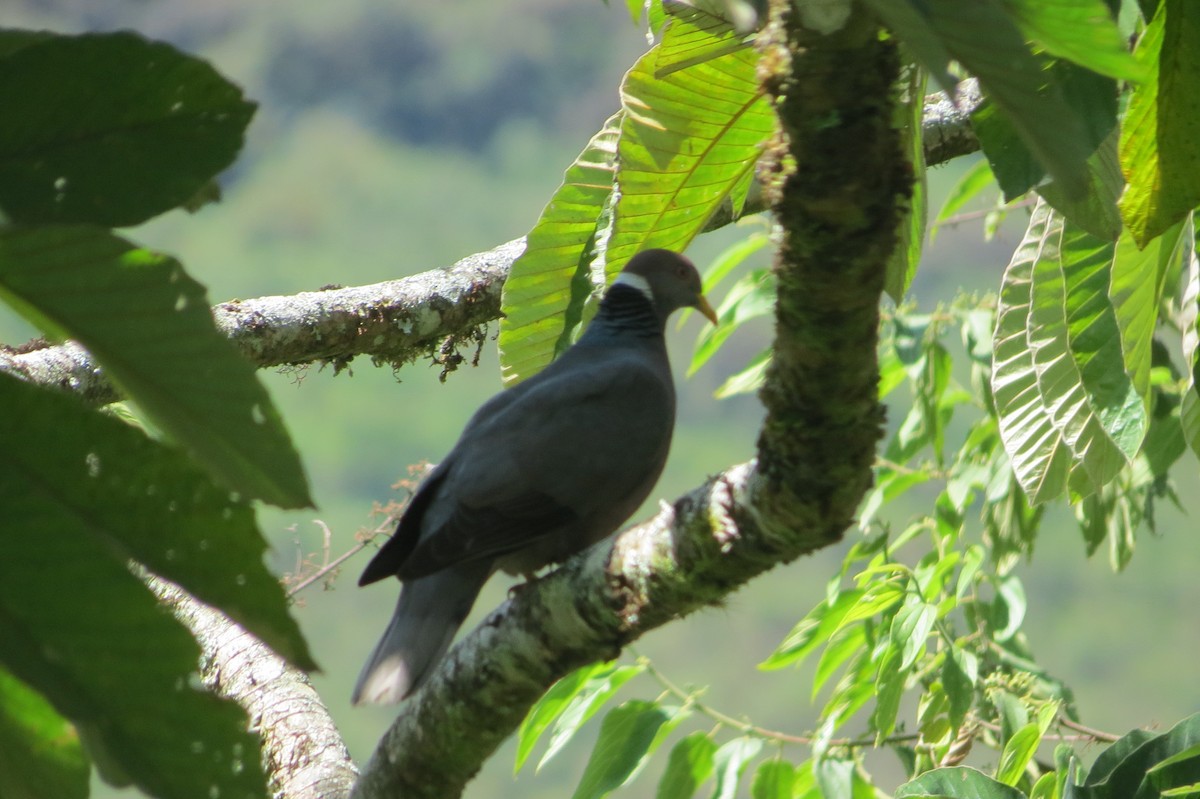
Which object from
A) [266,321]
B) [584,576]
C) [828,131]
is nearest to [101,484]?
[828,131]

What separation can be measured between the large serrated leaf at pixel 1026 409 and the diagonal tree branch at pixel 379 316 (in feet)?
2.39

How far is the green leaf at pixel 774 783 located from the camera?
264cm

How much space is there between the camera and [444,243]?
26.3 metres

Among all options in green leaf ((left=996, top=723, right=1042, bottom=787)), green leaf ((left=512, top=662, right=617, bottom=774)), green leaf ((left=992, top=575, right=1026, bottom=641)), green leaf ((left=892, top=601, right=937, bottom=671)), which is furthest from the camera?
green leaf ((left=992, top=575, right=1026, bottom=641))

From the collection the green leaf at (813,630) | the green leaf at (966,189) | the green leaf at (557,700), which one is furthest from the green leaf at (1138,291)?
the green leaf at (966,189)

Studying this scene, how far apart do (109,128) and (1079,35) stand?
24.6 inches

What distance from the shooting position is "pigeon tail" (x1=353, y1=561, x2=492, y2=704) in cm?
250

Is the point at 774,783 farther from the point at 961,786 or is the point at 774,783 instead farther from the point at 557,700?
the point at 961,786

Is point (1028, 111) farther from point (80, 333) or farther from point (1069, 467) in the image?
point (1069, 467)

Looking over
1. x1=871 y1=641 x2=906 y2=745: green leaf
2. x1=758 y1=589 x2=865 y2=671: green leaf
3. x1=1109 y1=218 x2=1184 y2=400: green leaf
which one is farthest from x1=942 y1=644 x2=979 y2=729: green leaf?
x1=1109 y1=218 x2=1184 y2=400: green leaf

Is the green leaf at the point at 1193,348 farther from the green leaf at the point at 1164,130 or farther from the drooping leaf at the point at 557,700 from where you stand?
the drooping leaf at the point at 557,700

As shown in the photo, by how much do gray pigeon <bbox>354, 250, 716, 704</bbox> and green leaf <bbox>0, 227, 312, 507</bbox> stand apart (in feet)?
5.62

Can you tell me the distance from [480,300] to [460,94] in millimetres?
Answer: 30021

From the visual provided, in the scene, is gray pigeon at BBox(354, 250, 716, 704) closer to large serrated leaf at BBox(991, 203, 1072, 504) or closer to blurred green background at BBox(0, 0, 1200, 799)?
large serrated leaf at BBox(991, 203, 1072, 504)
